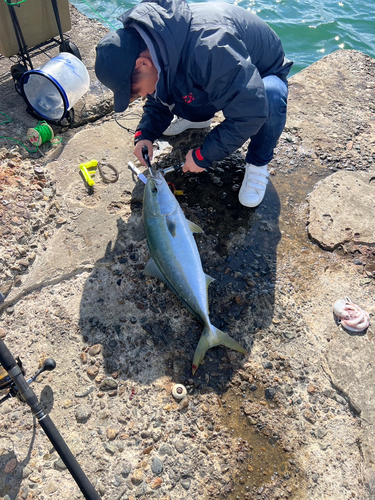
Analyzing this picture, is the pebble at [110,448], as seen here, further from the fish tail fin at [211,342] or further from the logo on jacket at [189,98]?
the logo on jacket at [189,98]

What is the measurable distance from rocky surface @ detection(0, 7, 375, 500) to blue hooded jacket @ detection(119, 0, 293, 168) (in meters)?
0.77

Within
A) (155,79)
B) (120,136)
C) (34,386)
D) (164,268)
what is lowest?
(34,386)

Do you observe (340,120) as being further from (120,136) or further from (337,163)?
(120,136)

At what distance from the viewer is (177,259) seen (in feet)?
8.44

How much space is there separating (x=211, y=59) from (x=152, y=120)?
1.06 m

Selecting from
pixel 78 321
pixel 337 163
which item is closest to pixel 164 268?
pixel 78 321

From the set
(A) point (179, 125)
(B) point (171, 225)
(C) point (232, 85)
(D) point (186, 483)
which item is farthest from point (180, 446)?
(A) point (179, 125)

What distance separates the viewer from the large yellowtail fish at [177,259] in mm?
2418

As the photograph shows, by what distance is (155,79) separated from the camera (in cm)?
259

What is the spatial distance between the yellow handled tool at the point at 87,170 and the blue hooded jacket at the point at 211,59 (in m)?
1.00

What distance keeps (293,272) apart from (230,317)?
0.70m

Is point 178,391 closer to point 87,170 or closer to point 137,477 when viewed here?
point 137,477

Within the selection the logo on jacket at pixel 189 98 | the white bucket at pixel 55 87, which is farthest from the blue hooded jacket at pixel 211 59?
the white bucket at pixel 55 87

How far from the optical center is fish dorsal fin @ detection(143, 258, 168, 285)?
2.67 m
